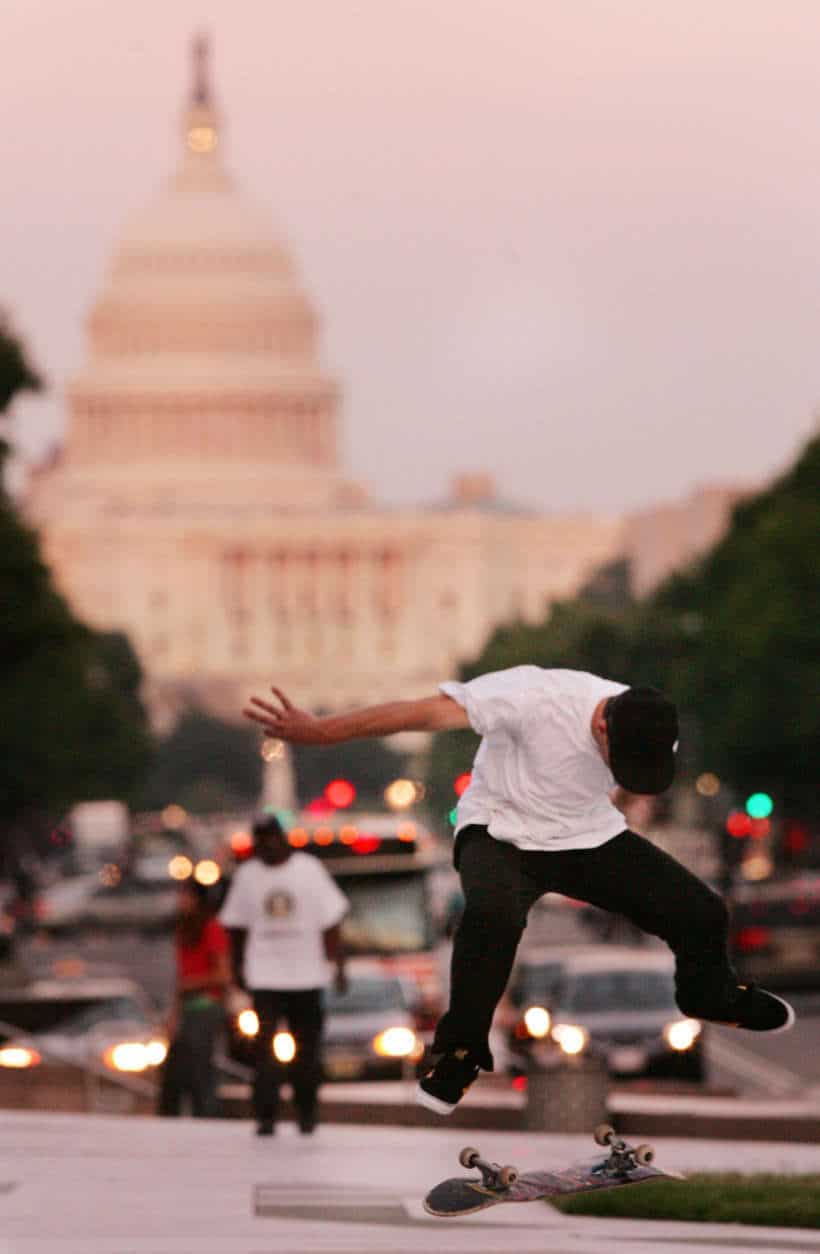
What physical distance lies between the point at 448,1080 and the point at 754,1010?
3.07ft

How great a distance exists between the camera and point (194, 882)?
889 inches

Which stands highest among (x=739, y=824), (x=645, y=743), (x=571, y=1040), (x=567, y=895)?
(x=739, y=824)

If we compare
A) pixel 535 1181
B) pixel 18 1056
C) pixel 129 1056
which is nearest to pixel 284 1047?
pixel 535 1181

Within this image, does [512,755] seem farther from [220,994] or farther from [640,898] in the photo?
[220,994]

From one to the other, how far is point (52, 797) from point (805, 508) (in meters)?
19.4

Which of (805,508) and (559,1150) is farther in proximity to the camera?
(805,508)

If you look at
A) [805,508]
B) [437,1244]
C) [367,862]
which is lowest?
[437,1244]

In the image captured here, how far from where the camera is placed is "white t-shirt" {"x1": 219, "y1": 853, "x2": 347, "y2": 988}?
19.2 meters

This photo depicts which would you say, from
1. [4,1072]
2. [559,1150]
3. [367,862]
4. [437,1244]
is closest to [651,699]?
[437,1244]

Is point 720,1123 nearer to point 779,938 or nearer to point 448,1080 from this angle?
point 448,1080

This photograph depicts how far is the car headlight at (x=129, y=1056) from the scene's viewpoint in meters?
31.0

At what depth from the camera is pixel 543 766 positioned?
1109cm

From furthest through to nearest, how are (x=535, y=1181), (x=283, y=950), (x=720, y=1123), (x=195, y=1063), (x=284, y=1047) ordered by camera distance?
(x=195, y=1063)
(x=720, y=1123)
(x=284, y=1047)
(x=283, y=950)
(x=535, y=1181)

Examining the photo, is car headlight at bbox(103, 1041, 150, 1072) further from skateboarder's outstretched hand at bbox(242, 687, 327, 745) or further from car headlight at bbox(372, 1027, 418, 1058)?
skateboarder's outstretched hand at bbox(242, 687, 327, 745)
